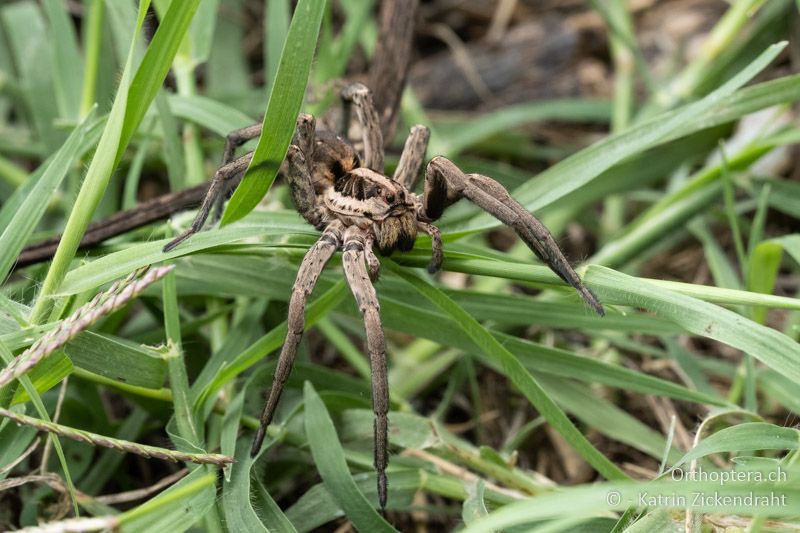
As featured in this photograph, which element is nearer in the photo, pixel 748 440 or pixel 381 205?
pixel 748 440

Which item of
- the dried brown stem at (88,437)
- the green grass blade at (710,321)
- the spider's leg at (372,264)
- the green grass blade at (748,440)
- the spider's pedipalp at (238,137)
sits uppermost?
the spider's pedipalp at (238,137)

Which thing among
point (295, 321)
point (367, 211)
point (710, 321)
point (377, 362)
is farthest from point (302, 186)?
point (710, 321)

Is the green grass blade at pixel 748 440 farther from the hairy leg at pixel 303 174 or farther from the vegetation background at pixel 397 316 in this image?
the hairy leg at pixel 303 174

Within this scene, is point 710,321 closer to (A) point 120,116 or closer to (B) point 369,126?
(B) point 369,126

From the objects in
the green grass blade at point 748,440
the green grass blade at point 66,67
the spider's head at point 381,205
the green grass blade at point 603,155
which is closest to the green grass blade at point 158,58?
the spider's head at point 381,205

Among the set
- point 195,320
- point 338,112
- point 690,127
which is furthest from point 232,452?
point 690,127

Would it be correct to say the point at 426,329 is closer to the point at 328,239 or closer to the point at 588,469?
the point at 328,239
